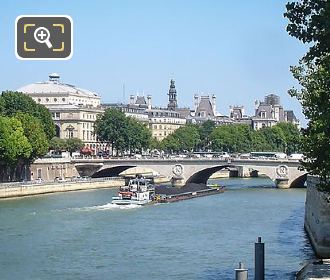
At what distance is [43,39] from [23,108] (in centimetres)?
6226

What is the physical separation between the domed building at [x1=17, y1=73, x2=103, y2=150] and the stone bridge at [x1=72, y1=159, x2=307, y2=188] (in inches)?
1034

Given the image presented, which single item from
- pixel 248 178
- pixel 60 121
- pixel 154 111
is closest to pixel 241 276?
pixel 248 178

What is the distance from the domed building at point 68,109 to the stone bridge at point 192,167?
86.1 ft

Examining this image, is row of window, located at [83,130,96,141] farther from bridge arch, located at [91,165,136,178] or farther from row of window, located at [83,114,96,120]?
bridge arch, located at [91,165,136,178]

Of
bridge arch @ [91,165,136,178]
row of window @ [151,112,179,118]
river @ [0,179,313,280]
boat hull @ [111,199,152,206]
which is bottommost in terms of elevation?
river @ [0,179,313,280]

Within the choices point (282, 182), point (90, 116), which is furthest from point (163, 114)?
point (282, 182)

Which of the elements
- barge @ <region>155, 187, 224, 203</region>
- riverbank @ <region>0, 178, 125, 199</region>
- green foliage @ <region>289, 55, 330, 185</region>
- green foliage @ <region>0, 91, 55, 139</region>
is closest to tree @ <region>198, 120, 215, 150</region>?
riverbank @ <region>0, 178, 125, 199</region>

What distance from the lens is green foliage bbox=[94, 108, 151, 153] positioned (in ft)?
287

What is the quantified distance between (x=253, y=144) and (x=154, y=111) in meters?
23.7

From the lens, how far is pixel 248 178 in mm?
89062

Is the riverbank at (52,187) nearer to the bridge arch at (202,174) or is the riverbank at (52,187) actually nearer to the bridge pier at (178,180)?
the bridge pier at (178,180)

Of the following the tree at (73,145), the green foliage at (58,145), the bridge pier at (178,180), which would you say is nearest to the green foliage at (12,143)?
the bridge pier at (178,180)

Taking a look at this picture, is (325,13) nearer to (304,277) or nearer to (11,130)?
(304,277)

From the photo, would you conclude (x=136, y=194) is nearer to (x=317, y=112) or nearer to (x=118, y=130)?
(x=317, y=112)
